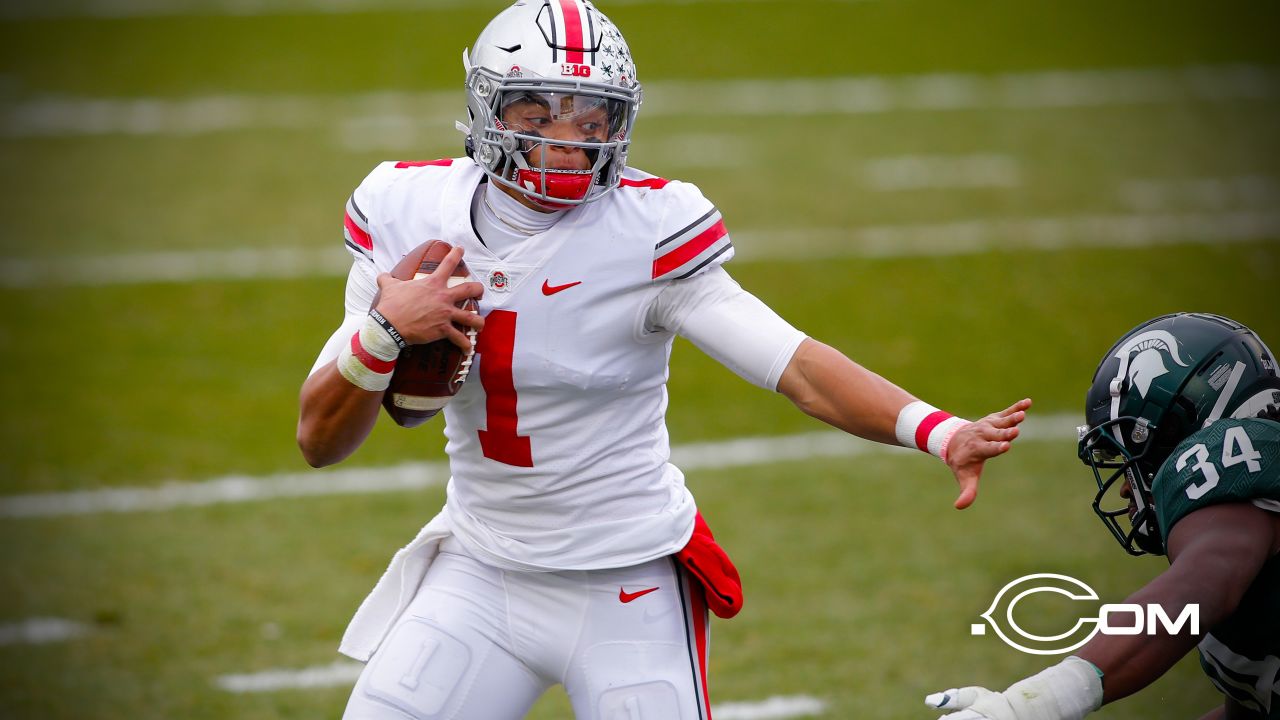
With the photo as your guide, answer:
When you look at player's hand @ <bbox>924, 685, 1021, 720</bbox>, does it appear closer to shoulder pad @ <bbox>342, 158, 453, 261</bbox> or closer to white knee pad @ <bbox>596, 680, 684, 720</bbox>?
white knee pad @ <bbox>596, 680, 684, 720</bbox>

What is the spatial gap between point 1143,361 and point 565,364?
1293 mm

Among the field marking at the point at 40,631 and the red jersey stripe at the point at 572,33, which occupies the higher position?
the red jersey stripe at the point at 572,33

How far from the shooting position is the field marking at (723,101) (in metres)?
13.6

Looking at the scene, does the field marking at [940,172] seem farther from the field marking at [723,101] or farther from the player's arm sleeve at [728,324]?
the player's arm sleeve at [728,324]

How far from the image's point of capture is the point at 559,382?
3387 millimetres

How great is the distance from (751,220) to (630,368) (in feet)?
25.9

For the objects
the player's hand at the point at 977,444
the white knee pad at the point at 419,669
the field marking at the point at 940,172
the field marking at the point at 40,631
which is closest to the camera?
the player's hand at the point at 977,444

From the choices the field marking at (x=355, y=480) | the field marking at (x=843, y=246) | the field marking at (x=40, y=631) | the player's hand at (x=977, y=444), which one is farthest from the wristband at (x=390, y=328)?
the field marking at (x=843, y=246)

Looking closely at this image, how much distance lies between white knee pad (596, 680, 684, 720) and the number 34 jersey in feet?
0.97

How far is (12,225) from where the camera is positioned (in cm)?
1127

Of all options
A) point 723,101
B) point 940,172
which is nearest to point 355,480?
point 940,172

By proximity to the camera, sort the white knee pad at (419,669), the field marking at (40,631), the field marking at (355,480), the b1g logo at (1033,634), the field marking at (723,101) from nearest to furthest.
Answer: the white knee pad at (419,669) < the b1g logo at (1033,634) < the field marking at (40,631) < the field marking at (355,480) < the field marking at (723,101)

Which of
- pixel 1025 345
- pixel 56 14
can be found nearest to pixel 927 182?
pixel 1025 345

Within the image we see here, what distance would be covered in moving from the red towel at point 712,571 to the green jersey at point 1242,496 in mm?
1041
